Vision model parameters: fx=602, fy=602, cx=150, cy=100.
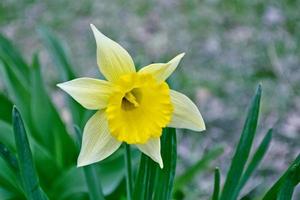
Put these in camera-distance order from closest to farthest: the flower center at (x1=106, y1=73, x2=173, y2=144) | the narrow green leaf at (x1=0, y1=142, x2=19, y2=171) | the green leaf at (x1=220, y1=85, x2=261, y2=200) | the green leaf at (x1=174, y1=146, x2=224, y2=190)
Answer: the flower center at (x1=106, y1=73, x2=173, y2=144)
the narrow green leaf at (x1=0, y1=142, x2=19, y2=171)
the green leaf at (x1=220, y1=85, x2=261, y2=200)
the green leaf at (x1=174, y1=146, x2=224, y2=190)

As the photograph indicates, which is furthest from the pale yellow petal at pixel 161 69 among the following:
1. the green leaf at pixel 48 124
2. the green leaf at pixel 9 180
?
the green leaf at pixel 48 124

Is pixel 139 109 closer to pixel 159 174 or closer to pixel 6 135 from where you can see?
pixel 159 174

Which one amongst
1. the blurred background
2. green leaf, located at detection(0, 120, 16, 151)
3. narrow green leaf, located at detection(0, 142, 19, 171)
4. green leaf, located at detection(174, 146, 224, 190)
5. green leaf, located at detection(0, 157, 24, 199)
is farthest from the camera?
the blurred background

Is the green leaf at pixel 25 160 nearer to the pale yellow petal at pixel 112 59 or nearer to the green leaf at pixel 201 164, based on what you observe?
the pale yellow petal at pixel 112 59

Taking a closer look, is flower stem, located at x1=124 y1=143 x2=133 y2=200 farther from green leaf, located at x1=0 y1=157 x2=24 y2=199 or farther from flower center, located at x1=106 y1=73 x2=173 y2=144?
green leaf, located at x1=0 y1=157 x2=24 y2=199

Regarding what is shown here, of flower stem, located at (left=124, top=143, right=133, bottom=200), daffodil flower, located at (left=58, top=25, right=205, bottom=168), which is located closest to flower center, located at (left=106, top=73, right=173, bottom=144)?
daffodil flower, located at (left=58, top=25, right=205, bottom=168)

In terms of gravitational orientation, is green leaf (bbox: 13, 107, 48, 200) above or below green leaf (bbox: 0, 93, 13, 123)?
above
